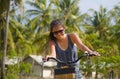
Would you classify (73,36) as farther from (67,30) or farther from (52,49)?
(67,30)

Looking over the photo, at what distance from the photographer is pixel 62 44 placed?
396cm

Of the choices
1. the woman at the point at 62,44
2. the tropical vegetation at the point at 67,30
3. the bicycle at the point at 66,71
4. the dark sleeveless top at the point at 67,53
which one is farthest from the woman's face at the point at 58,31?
the tropical vegetation at the point at 67,30

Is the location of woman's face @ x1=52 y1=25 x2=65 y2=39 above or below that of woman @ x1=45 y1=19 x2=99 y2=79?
above

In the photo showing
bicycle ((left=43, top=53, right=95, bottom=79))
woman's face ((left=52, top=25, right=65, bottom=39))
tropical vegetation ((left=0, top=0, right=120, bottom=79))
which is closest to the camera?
bicycle ((left=43, top=53, right=95, bottom=79))

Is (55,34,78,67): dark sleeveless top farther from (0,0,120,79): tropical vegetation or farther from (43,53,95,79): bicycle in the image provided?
(0,0,120,79): tropical vegetation

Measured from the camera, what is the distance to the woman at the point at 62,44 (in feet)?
12.8

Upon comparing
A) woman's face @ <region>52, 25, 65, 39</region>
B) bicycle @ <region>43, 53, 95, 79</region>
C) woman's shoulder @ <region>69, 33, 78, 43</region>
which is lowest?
bicycle @ <region>43, 53, 95, 79</region>

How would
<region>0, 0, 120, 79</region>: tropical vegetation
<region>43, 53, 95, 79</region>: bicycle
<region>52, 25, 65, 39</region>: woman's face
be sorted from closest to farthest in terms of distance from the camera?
<region>43, 53, 95, 79</region>: bicycle, <region>52, 25, 65, 39</region>: woman's face, <region>0, 0, 120, 79</region>: tropical vegetation

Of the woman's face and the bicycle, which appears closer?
the bicycle

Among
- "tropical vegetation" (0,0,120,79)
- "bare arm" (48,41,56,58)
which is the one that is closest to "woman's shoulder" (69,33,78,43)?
"bare arm" (48,41,56,58)

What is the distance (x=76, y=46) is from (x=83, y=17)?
3880 cm

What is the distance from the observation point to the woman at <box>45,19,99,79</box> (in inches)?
154

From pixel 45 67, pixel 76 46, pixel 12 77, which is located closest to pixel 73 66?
pixel 76 46

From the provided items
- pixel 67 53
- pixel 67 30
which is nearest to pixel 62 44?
pixel 67 53
